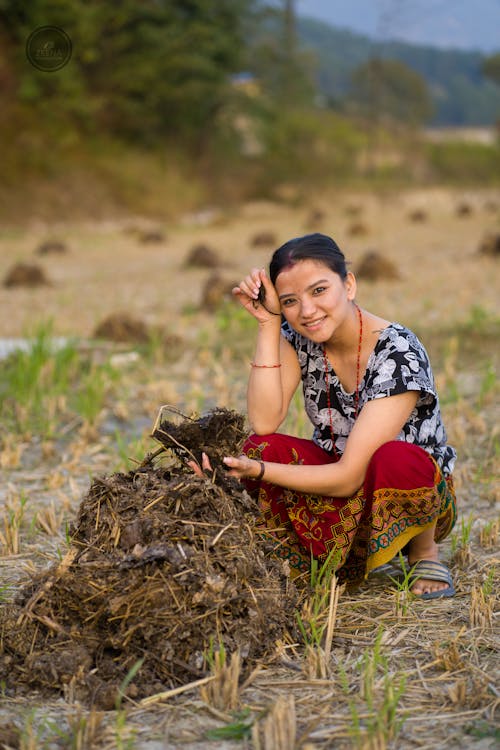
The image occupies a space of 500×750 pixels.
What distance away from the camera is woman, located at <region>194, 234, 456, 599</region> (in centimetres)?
256

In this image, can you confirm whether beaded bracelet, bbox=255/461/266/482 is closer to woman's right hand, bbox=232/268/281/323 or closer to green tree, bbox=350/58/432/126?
woman's right hand, bbox=232/268/281/323

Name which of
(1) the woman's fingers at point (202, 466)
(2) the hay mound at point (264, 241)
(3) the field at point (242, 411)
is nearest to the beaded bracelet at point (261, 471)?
(1) the woman's fingers at point (202, 466)

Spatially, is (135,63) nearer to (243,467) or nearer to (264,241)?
(264,241)

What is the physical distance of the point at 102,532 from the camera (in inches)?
92.9

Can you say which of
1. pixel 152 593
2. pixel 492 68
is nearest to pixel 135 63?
pixel 152 593

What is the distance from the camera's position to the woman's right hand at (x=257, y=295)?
273cm

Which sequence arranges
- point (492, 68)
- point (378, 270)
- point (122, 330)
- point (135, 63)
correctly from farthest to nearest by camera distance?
point (492, 68) → point (135, 63) → point (378, 270) → point (122, 330)

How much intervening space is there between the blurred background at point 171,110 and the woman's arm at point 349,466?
1748 centimetres

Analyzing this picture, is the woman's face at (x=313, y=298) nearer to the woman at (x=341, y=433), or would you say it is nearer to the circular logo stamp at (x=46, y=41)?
the woman at (x=341, y=433)

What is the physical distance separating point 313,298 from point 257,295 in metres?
0.19

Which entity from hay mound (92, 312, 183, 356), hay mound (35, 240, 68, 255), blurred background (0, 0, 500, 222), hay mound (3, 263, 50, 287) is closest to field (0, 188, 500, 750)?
hay mound (92, 312, 183, 356)

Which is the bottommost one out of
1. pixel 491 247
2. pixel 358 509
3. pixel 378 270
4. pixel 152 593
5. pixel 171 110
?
pixel 152 593

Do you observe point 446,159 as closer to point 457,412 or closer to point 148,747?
point 457,412

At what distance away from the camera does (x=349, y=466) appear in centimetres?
255
